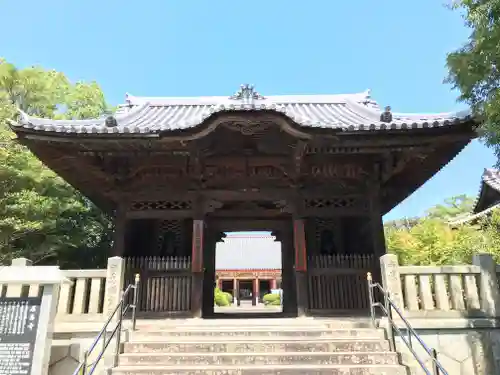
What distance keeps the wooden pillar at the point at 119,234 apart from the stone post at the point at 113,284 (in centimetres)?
141

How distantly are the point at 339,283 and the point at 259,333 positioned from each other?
2.50 meters

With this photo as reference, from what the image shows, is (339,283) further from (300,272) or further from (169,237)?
(169,237)

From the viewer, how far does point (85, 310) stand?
23.6 ft

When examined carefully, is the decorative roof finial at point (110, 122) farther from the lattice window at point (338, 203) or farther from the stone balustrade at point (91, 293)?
the lattice window at point (338, 203)

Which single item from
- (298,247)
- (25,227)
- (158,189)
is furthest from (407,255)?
(25,227)

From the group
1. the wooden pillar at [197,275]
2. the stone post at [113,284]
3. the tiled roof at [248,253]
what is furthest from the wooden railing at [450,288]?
the tiled roof at [248,253]

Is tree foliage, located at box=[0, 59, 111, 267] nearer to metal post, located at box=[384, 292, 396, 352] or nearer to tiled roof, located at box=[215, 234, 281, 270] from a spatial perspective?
metal post, located at box=[384, 292, 396, 352]

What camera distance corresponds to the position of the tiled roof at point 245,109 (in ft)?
23.3

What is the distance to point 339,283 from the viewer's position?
8.10m

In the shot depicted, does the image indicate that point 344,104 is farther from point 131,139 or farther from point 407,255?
point 131,139

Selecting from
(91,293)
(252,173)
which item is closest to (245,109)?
(252,173)

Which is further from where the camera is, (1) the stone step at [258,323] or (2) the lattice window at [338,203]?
(2) the lattice window at [338,203]

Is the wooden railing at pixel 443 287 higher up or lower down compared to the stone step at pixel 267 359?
higher up

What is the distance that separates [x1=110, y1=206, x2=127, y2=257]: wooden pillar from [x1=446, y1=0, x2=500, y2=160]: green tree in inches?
262
